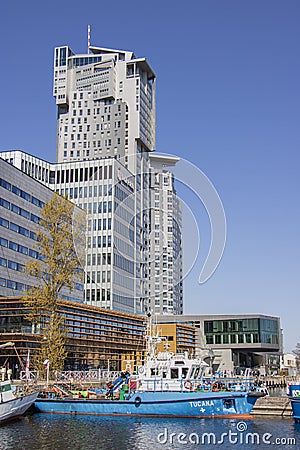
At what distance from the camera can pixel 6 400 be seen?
4209cm

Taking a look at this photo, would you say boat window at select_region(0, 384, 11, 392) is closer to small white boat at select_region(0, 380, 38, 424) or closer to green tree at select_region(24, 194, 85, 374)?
small white boat at select_region(0, 380, 38, 424)

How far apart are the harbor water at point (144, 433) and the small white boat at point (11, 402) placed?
0.77 m

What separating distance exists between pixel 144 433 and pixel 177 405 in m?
8.32

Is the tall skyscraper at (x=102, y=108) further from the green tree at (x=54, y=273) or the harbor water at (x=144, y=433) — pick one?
the harbor water at (x=144, y=433)

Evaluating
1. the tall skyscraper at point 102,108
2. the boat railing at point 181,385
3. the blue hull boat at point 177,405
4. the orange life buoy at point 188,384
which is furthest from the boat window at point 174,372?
the tall skyscraper at point 102,108

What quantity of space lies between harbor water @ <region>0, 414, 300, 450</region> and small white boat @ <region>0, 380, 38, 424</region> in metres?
0.77

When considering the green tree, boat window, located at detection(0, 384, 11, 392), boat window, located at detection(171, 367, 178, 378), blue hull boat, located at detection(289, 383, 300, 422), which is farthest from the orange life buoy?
boat window, located at detection(0, 384, 11, 392)

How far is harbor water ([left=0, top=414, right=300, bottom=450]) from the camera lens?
32.6 m

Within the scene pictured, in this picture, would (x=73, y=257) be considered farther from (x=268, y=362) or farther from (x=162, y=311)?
(x=162, y=311)

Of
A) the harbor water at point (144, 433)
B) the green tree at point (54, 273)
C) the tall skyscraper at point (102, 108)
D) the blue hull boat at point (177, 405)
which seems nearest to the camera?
the harbor water at point (144, 433)

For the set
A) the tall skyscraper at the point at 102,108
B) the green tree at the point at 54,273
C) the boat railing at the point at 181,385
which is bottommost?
the boat railing at the point at 181,385

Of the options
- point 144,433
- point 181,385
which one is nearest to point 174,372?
point 181,385

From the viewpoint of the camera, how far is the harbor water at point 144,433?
32.6 meters

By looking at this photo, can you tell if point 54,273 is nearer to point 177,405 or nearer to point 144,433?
point 177,405
